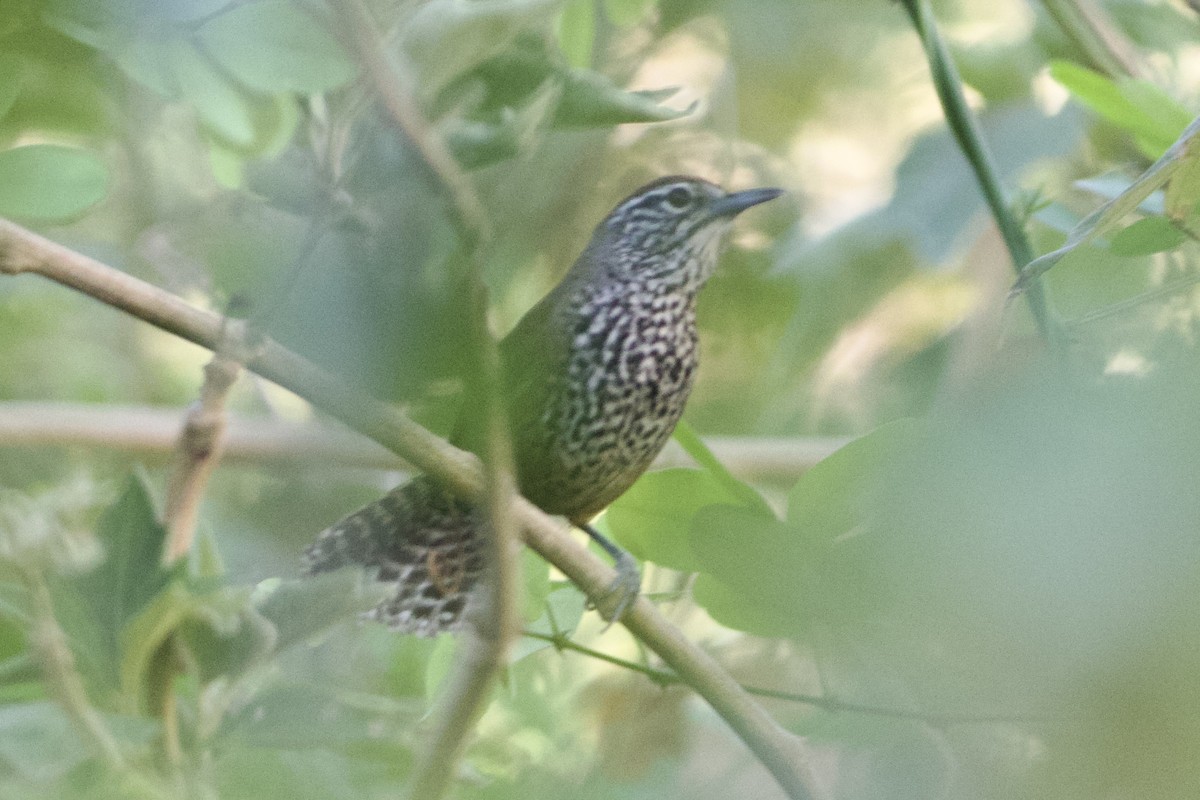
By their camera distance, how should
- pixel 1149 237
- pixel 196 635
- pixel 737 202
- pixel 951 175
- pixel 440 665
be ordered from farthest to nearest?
pixel 951 175 → pixel 737 202 → pixel 440 665 → pixel 1149 237 → pixel 196 635

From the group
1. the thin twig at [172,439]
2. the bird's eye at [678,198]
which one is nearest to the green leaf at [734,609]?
the thin twig at [172,439]

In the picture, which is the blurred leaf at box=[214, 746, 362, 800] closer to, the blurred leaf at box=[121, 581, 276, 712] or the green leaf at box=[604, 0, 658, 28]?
the blurred leaf at box=[121, 581, 276, 712]

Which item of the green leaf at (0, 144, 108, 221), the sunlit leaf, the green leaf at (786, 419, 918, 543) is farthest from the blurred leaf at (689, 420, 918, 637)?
the sunlit leaf

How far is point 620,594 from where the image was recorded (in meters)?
0.76

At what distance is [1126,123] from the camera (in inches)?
35.6

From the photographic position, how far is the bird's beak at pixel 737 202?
1.35 meters

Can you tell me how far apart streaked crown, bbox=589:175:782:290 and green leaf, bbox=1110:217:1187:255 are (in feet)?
2.28

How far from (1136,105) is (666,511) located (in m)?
0.40

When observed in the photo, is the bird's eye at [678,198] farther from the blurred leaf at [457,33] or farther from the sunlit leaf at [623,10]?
the blurred leaf at [457,33]

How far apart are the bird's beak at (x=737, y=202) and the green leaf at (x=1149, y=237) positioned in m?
0.62

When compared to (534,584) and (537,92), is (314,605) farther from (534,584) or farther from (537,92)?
(534,584)

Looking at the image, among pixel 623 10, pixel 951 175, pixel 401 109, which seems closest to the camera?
pixel 401 109

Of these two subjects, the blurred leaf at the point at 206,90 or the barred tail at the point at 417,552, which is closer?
the blurred leaf at the point at 206,90

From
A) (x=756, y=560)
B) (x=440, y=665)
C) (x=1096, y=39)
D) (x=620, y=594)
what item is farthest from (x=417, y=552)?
(x=1096, y=39)
